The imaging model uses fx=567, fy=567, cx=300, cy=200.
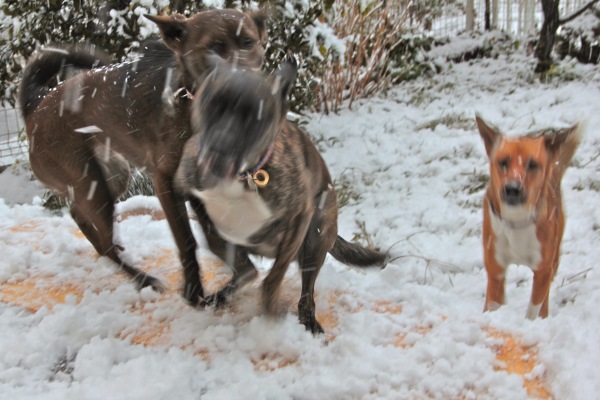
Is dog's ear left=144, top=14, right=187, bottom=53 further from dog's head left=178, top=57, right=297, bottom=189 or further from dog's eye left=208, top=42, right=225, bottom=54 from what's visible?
dog's head left=178, top=57, right=297, bottom=189

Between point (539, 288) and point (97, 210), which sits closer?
point (539, 288)

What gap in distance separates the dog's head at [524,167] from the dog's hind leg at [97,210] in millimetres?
1823

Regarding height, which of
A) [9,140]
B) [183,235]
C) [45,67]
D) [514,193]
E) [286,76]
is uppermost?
[286,76]

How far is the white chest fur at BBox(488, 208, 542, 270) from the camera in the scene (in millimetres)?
2732

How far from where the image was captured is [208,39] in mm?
2637

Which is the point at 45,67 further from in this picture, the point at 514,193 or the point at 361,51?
the point at 361,51

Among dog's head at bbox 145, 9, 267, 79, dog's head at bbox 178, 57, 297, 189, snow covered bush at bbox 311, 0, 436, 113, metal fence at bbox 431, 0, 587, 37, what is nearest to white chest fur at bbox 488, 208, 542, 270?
dog's head at bbox 178, 57, 297, 189

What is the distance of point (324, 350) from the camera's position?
221 cm

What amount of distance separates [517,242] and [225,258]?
1.43 meters

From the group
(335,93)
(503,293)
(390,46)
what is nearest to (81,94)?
(503,293)

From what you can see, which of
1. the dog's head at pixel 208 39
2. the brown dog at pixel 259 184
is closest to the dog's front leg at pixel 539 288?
the brown dog at pixel 259 184

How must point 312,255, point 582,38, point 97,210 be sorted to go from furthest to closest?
point 582,38 < point 97,210 < point 312,255

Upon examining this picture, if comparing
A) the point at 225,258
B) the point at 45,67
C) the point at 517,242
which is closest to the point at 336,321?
the point at 225,258

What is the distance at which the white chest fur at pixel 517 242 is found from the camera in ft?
8.96
